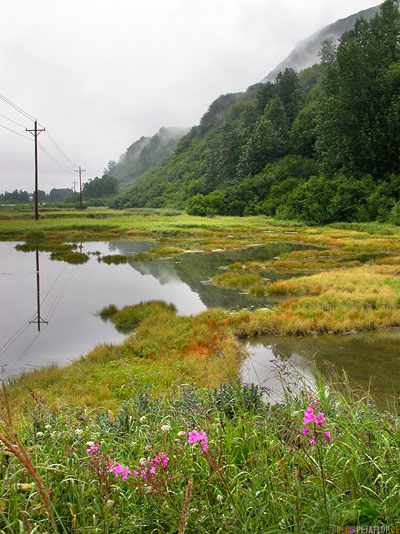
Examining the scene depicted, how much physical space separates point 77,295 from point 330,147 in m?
49.1

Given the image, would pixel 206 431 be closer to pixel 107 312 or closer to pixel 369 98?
pixel 107 312

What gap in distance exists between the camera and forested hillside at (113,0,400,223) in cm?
4872

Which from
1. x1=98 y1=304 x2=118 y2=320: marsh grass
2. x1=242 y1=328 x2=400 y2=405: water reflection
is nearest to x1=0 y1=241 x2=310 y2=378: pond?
x1=98 y1=304 x2=118 y2=320: marsh grass

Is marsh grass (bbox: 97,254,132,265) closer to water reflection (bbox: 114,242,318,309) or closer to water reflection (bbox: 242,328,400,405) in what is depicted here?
water reflection (bbox: 114,242,318,309)

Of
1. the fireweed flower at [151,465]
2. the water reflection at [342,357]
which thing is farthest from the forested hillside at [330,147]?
the fireweed flower at [151,465]

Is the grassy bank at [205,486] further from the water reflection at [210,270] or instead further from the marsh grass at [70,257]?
the marsh grass at [70,257]

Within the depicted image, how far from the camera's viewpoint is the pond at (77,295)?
1045 cm

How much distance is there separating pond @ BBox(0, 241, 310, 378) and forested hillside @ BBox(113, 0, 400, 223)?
2424cm

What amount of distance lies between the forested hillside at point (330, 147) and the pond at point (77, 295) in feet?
79.5

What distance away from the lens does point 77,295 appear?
54.9ft

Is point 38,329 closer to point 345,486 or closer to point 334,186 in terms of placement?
point 345,486

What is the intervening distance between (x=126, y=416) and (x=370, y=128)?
5338cm

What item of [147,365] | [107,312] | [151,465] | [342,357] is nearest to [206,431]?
[151,465]

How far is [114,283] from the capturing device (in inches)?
768
